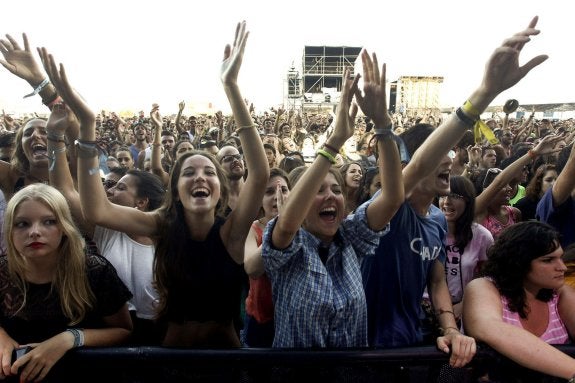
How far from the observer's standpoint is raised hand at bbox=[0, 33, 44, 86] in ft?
8.06

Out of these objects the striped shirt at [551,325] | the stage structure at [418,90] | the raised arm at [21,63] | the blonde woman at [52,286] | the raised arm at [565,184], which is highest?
the stage structure at [418,90]

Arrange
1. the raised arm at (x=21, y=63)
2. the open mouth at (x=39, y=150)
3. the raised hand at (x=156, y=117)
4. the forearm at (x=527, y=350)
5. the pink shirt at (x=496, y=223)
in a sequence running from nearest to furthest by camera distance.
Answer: the forearm at (x=527, y=350), the raised arm at (x=21, y=63), the open mouth at (x=39, y=150), the pink shirt at (x=496, y=223), the raised hand at (x=156, y=117)

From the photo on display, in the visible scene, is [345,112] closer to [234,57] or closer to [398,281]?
[234,57]

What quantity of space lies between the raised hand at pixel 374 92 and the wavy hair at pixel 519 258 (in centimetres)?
75

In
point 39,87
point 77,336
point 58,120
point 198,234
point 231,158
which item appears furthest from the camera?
point 231,158

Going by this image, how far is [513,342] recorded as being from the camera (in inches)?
57.1

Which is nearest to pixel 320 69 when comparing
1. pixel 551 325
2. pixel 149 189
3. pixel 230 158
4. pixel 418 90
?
pixel 418 90

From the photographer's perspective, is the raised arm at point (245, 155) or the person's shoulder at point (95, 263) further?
the raised arm at point (245, 155)

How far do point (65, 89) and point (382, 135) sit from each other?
56.6 inches

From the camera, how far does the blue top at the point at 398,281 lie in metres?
1.87

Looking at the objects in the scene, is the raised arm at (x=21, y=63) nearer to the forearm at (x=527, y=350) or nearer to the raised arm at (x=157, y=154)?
the raised arm at (x=157, y=154)

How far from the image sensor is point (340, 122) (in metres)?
1.71

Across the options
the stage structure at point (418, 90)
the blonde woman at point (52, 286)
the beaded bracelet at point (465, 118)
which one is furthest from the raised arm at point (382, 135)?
the stage structure at point (418, 90)

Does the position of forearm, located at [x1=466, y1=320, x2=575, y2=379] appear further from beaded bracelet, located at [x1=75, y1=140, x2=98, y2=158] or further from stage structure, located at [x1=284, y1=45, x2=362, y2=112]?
stage structure, located at [x1=284, y1=45, x2=362, y2=112]
